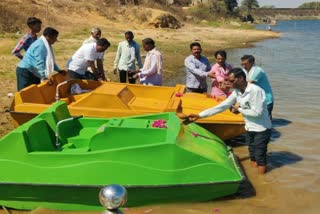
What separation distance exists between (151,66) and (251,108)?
3296 mm

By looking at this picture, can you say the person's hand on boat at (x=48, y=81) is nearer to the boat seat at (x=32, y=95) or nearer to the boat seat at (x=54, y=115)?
the boat seat at (x=32, y=95)

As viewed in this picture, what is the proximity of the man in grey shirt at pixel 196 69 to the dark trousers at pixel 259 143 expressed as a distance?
2017 mm

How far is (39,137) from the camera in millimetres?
5789

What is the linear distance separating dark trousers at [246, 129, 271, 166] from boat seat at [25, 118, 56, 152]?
288 cm

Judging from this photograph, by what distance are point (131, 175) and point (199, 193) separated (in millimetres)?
915

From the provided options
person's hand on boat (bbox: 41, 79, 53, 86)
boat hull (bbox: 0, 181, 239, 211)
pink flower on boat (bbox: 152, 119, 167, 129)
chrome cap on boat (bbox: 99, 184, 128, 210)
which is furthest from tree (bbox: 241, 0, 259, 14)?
chrome cap on boat (bbox: 99, 184, 128, 210)

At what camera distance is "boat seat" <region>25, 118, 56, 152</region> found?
216 inches

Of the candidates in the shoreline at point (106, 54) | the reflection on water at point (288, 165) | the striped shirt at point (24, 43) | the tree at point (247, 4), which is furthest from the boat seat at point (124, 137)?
the tree at point (247, 4)

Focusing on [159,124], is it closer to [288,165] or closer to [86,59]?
[288,165]

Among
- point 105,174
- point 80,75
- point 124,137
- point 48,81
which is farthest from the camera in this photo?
point 80,75

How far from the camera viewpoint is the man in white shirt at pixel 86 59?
8094mm

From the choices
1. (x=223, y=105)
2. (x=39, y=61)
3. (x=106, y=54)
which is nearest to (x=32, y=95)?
(x=39, y=61)

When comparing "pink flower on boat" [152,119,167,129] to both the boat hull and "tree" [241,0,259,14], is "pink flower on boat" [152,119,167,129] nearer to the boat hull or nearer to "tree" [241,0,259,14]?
the boat hull

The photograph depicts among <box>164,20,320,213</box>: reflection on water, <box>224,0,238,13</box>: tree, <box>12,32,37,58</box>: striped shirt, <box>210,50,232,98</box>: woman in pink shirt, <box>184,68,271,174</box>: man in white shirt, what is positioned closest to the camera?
<box>164,20,320,213</box>: reflection on water
